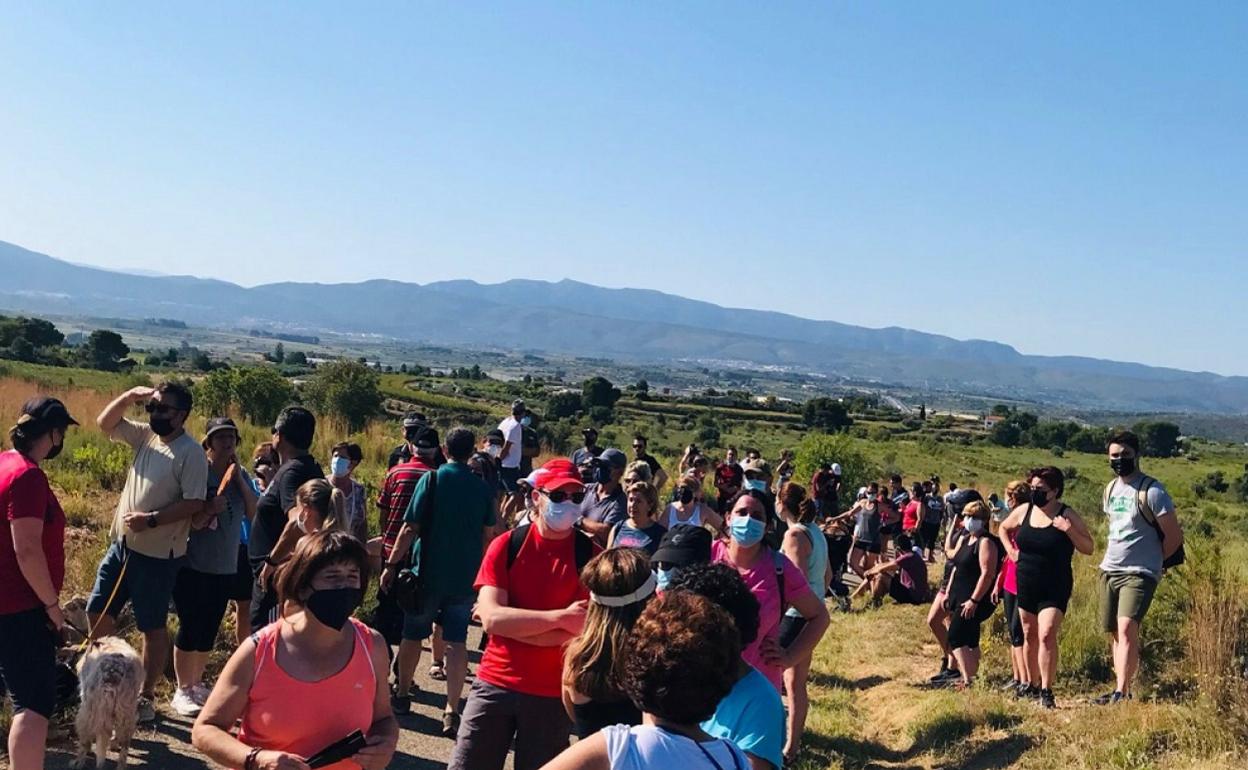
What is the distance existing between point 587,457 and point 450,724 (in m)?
4.22

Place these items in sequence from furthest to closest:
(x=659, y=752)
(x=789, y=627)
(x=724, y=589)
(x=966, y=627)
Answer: (x=966, y=627)
(x=789, y=627)
(x=724, y=589)
(x=659, y=752)

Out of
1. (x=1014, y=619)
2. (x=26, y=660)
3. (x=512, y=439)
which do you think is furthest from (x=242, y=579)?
(x=1014, y=619)

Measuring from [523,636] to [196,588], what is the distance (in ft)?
8.86

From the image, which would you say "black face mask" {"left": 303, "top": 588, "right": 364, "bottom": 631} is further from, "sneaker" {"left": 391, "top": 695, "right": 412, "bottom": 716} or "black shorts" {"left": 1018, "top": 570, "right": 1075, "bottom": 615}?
"black shorts" {"left": 1018, "top": 570, "right": 1075, "bottom": 615}

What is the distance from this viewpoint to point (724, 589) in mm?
3141

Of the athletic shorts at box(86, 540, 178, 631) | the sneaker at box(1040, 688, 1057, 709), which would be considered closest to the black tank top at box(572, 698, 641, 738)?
the athletic shorts at box(86, 540, 178, 631)

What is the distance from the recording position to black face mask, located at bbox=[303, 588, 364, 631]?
2996mm

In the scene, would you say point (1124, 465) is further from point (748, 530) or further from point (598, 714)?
point (598, 714)

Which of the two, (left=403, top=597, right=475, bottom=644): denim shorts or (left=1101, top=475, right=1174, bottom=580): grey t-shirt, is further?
(left=1101, top=475, right=1174, bottom=580): grey t-shirt

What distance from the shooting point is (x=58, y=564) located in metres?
4.13

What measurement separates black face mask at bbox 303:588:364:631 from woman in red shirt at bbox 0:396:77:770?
166 cm

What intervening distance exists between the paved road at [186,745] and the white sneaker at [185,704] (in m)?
0.06

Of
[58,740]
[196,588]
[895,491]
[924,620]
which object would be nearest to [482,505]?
[196,588]

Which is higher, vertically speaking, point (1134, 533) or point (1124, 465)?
point (1124, 465)
